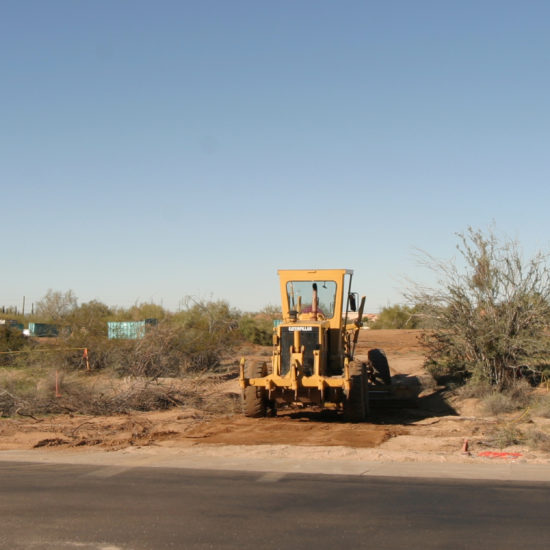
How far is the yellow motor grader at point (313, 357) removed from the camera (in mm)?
14586

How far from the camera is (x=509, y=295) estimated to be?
17.9 meters

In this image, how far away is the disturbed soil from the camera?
12.1 metres

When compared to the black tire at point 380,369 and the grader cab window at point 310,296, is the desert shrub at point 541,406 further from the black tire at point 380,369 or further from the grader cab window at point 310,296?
the grader cab window at point 310,296

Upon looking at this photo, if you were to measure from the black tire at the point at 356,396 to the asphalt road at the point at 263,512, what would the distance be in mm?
4868

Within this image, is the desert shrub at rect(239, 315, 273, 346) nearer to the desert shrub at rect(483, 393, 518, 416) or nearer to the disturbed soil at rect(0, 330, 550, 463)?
the disturbed soil at rect(0, 330, 550, 463)

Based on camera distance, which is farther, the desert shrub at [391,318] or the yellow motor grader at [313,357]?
the desert shrub at [391,318]

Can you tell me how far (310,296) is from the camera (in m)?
16.3

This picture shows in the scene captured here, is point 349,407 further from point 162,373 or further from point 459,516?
point 162,373

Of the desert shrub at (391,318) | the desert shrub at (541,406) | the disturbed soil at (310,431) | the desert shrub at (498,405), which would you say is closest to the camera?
the disturbed soil at (310,431)

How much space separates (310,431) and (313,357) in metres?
1.66

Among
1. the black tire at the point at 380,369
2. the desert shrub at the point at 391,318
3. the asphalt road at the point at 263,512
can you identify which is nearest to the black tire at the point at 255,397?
the black tire at the point at 380,369

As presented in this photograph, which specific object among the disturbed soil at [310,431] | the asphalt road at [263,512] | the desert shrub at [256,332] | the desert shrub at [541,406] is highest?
the desert shrub at [256,332]

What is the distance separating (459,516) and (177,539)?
3175 millimetres

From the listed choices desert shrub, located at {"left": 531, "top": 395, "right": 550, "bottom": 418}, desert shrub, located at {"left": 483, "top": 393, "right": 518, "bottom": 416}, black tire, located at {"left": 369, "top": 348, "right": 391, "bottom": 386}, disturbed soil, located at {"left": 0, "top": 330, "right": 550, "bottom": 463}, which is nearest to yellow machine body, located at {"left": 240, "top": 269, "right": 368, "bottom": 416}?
disturbed soil, located at {"left": 0, "top": 330, "right": 550, "bottom": 463}
